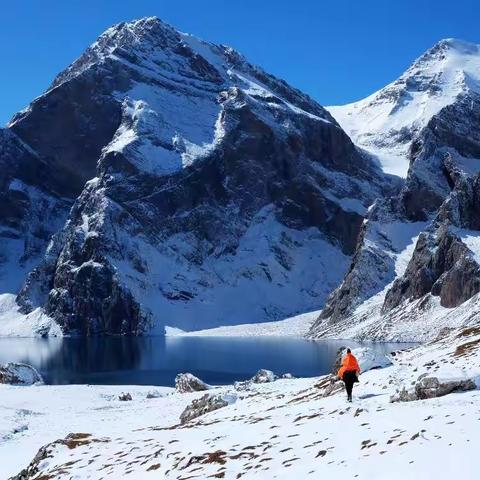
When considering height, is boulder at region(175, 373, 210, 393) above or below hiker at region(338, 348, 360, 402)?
below

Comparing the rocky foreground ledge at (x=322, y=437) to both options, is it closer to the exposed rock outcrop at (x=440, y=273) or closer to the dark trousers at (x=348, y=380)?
the dark trousers at (x=348, y=380)

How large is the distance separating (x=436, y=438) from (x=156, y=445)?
13.5 metres

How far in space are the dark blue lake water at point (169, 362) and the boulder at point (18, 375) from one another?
1833cm

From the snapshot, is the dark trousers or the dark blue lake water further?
the dark blue lake water

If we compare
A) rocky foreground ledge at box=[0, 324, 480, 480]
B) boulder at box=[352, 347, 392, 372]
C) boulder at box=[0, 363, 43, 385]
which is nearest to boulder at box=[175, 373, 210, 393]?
boulder at box=[0, 363, 43, 385]

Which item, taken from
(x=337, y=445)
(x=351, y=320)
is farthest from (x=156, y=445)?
(x=351, y=320)

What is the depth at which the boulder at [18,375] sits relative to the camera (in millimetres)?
82438

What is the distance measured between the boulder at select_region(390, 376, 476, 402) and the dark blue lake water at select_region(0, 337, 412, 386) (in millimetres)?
68268

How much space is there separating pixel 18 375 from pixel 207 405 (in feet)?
150

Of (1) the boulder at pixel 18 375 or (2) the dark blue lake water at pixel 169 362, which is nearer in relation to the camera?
(1) the boulder at pixel 18 375

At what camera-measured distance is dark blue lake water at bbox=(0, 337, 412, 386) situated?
108m

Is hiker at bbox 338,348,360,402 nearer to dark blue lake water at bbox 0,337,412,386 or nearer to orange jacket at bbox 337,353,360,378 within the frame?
orange jacket at bbox 337,353,360,378

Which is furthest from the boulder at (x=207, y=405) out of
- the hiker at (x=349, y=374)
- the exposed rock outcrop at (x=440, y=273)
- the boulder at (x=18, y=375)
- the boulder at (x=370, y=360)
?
the exposed rock outcrop at (x=440, y=273)

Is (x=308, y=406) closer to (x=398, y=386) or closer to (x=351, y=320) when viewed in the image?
(x=398, y=386)
